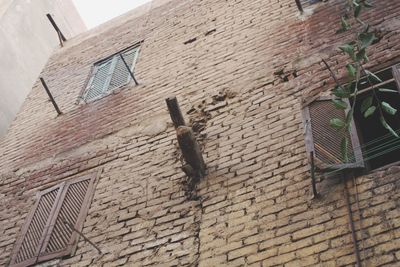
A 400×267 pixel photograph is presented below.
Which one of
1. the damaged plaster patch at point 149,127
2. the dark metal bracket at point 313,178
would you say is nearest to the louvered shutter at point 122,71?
the damaged plaster patch at point 149,127

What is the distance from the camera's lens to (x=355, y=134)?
4.23m

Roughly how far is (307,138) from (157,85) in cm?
306

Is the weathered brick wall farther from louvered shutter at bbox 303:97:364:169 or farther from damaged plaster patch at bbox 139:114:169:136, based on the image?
louvered shutter at bbox 303:97:364:169

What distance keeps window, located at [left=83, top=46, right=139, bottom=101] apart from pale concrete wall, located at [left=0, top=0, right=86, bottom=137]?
5.63 metres

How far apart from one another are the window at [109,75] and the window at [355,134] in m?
3.58

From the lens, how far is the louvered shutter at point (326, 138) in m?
4.05

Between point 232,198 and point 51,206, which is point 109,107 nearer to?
point 51,206

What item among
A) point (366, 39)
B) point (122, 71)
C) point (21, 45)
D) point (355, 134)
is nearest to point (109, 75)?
point (122, 71)

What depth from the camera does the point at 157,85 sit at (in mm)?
6820

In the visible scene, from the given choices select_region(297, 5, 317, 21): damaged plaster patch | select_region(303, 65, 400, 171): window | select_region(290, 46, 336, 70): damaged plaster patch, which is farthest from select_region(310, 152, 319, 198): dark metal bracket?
select_region(297, 5, 317, 21): damaged plaster patch

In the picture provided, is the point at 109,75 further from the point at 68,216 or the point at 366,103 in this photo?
the point at 366,103

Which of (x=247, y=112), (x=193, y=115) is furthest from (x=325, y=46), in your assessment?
(x=193, y=115)

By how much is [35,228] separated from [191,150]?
2.43 meters

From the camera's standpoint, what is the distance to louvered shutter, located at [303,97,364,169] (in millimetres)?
4055
